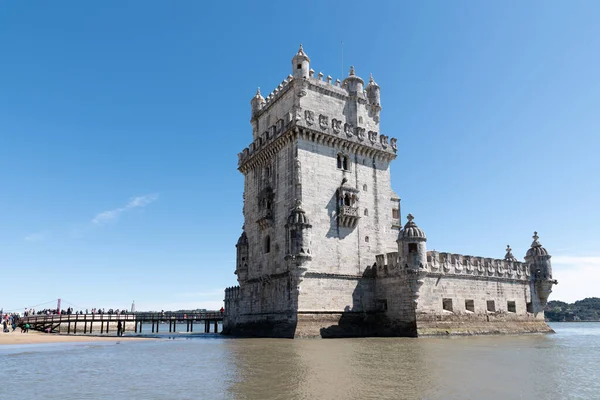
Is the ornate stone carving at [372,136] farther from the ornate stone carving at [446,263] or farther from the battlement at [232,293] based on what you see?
the battlement at [232,293]

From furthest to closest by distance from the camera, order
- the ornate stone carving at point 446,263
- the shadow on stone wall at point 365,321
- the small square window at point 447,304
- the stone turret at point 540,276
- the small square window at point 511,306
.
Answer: the stone turret at point 540,276
the small square window at point 511,306
the ornate stone carving at point 446,263
the small square window at point 447,304
the shadow on stone wall at point 365,321

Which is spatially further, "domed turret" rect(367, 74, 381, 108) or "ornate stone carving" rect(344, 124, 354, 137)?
"domed turret" rect(367, 74, 381, 108)

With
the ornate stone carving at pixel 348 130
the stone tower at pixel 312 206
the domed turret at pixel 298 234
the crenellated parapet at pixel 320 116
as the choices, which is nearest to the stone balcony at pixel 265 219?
the stone tower at pixel 312 206

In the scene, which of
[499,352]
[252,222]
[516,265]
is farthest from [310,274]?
[516,265]

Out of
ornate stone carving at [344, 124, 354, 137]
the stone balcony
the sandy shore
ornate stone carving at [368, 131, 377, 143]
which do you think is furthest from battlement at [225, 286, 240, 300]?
ornate stone carving at [368, 131, 377, 143]

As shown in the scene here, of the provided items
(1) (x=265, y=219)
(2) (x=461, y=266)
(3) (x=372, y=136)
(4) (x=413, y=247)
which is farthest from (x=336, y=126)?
(2) (x=461, y=266)

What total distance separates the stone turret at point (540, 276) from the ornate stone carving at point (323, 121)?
24.0 m

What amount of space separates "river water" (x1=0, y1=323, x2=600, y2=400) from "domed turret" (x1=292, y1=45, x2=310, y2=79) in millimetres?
24240

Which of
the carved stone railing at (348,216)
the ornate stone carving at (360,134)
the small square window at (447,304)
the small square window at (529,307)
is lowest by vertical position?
the small square window at (529,307)

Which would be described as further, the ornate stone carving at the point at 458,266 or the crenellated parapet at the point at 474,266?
the ornate stone carving at the point at 458,266

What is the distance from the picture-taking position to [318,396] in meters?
11.4

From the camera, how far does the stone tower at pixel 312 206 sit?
34438 millimetres

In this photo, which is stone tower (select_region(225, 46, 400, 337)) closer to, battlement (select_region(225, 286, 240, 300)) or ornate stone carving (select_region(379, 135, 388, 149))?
ornate stone carving (select_region(379, 135, 388, 149))

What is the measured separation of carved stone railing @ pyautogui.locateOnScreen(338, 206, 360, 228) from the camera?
36844mm
